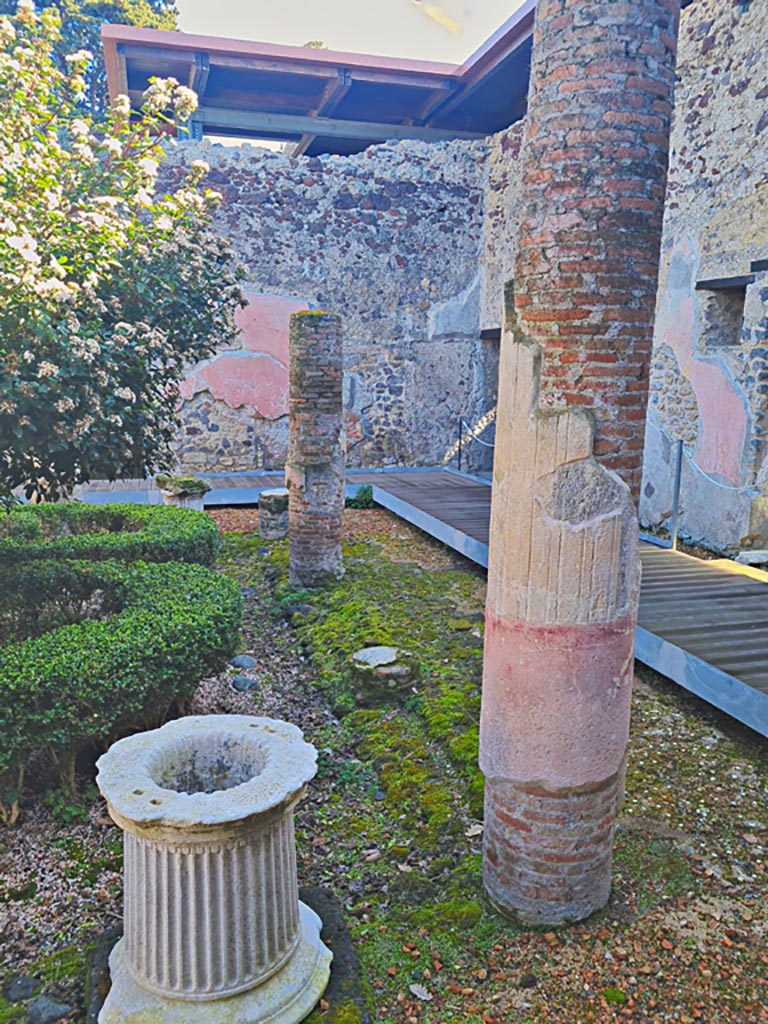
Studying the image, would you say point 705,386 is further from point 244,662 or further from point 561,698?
point 561,698

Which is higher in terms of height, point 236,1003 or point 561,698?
point 561,698

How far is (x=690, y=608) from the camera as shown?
5918mm

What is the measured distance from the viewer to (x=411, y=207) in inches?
508

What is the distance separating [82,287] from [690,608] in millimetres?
4676

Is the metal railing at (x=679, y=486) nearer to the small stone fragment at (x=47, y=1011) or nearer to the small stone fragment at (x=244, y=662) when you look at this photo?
the small stone fragment at (x=244, y=662)

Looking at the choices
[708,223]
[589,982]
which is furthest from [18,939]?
[708,223]

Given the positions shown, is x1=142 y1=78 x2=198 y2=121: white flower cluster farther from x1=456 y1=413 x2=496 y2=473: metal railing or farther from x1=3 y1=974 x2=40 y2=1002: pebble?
x1=456 y1=413 x2=496 y2=473: metal railing

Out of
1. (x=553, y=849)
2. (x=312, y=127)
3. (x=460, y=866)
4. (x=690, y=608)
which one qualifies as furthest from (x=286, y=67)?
(x=553, y=849)

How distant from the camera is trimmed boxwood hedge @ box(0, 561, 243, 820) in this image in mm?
3658

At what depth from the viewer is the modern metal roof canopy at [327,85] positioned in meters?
11.5

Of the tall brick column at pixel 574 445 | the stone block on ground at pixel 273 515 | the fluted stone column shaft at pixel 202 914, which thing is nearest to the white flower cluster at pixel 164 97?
the tall brick column at pixel 574 445

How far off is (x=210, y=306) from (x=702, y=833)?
436 cm

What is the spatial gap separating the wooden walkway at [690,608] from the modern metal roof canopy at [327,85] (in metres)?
6.42

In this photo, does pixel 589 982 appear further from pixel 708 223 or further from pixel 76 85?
pixel 708 223
